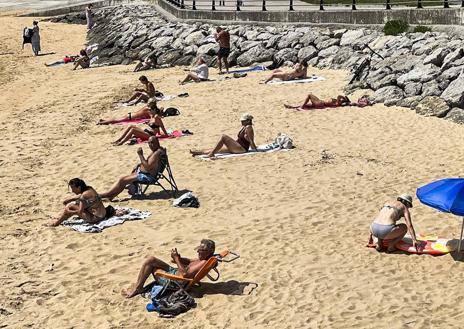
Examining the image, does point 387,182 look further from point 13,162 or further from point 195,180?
point 13,162

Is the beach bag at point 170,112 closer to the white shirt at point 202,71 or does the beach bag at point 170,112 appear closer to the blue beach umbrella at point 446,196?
the white shirt at point 202,71

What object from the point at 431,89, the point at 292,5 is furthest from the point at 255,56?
the point at 431,89

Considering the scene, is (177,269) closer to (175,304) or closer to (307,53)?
(175,304)

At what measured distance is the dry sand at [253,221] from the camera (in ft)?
28.0

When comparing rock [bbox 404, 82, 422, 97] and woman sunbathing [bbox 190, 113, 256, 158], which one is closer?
woman sunbathing [bbox 190, 113, 256, 158]

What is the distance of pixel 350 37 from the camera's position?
2462cm

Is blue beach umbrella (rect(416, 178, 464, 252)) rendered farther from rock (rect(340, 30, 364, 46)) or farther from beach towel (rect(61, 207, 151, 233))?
rock (rect(340, 30, 364, 46))

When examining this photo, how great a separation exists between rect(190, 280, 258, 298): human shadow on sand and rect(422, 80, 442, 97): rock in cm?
1021

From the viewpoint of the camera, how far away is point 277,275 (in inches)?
368

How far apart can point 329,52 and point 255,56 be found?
3.04 metres

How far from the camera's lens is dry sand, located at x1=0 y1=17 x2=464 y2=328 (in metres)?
8.52

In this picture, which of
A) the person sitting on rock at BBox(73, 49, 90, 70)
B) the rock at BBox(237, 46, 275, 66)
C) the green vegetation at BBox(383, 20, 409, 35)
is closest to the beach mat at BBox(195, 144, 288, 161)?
the green vegetation at BBox(383, 20, 409, 35)

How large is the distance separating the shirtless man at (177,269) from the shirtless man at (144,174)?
3.62 meters

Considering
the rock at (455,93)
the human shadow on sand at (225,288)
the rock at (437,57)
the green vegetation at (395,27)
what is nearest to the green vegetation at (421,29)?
the green vegetation at (395,27)
